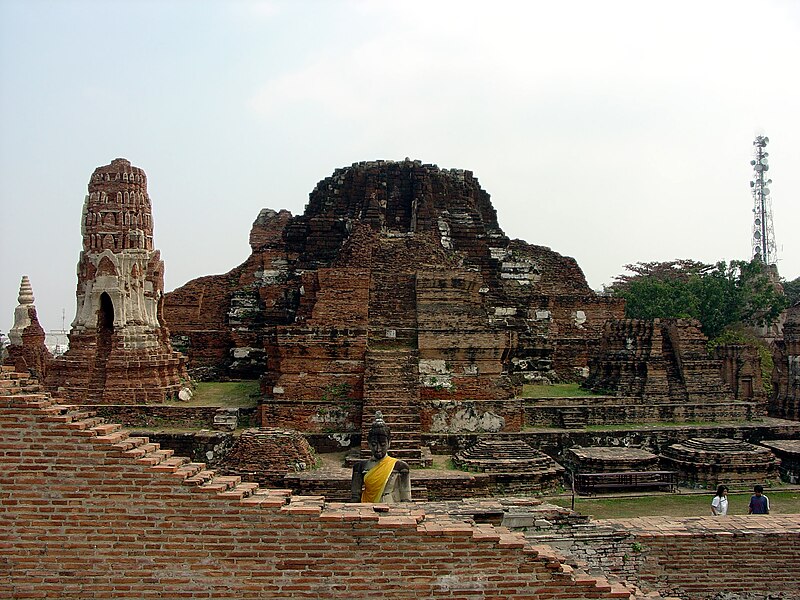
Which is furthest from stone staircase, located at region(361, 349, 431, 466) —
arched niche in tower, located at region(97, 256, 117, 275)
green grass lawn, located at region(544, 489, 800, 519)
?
arched niche in tower, located at region(97, 256, 117, 275)

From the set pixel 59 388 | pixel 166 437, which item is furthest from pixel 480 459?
pixel 59 388

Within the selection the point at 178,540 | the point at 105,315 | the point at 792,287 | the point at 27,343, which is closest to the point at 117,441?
the point at 178,540

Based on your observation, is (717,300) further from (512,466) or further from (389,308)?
(512,466)

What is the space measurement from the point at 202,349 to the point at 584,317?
12.2m

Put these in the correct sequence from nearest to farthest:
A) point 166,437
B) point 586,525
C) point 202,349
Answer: point 586,525, point 166,437, point 202,349

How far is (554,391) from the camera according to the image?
66.1ft

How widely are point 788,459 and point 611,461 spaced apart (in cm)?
426

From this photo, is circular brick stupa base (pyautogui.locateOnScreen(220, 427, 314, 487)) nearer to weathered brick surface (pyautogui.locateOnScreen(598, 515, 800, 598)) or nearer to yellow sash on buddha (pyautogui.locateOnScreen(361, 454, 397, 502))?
yellow sash on buddha (pyautogui.locateOnScreen(361, 454, 397, 502))

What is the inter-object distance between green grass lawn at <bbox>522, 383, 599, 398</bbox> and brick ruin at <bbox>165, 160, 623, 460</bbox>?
1.26ft

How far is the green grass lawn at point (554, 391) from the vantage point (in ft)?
62.2

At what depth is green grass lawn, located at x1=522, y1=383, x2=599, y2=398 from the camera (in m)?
19.0

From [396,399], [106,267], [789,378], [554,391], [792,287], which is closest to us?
[396,399]

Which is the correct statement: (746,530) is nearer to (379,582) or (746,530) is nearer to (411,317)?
(379,582)

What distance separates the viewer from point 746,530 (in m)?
10.1
